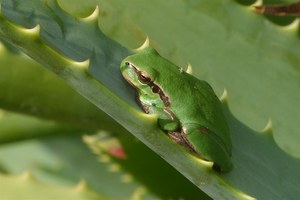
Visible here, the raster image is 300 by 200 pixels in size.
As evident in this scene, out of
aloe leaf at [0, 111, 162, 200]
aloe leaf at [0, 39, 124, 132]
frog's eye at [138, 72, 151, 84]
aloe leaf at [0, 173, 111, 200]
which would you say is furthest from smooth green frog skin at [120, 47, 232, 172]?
aloe leaf at [0, 111, 162, 200]

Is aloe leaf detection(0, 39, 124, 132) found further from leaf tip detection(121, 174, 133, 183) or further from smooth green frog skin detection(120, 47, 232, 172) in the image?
leaf tip detection(121, 174, 133, 183)

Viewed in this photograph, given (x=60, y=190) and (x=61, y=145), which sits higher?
(x=60, y=190)

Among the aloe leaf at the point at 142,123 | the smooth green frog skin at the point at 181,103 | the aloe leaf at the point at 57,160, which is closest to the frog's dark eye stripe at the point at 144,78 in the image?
the smooth green frog skin at the point at 181,103

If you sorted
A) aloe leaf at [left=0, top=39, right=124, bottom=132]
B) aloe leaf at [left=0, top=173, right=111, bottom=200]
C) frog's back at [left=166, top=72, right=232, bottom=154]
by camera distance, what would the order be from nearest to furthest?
1. frog's back at [left=166, top=72, right=232, bottom=154]
2. aloe leaf at [left=0, top=39, right=124, bottom=132]
3. aloe leaf at [left=0, top=173, right=111, bottom=200]

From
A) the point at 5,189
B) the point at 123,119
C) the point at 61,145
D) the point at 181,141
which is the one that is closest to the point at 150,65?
the point at 181,141

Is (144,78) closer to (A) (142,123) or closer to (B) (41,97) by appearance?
(B) (41,97)

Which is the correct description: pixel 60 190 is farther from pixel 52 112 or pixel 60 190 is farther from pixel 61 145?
pixel 61 145

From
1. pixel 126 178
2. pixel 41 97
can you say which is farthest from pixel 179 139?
pixel 126 178

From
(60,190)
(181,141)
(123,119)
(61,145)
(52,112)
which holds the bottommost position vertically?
(61,145)
